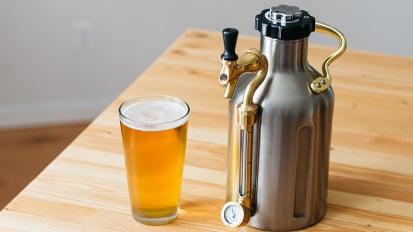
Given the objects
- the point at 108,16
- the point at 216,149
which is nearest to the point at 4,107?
the point at 108,16

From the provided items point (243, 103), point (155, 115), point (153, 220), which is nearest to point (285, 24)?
point (243, 103)

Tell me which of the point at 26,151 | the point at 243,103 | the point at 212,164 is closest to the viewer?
the point at 243,103

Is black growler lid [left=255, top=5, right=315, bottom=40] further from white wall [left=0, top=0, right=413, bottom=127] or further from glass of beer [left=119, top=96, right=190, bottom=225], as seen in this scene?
white wall [left=0, top=0, right=413, bottom=127]

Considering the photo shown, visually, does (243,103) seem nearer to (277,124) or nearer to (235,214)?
(277,124)

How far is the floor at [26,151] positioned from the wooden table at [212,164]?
129 cm

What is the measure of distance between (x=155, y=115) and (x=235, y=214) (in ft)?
0.60

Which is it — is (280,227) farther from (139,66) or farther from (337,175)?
(139,66)

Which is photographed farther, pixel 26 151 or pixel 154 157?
pixel 26 151

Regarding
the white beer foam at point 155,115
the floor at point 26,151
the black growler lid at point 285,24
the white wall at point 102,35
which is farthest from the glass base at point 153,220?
the white wall at point 102,35

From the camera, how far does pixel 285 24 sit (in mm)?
1010

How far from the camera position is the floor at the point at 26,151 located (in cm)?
272

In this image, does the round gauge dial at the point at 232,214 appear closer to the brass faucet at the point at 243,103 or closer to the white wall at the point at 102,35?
the brass faucet at the point at 243,103

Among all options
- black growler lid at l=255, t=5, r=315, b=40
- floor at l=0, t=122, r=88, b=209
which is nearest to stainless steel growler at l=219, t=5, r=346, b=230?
black growler lid at l=255, t=5, r=315, b=40

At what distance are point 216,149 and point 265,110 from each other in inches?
11.8
